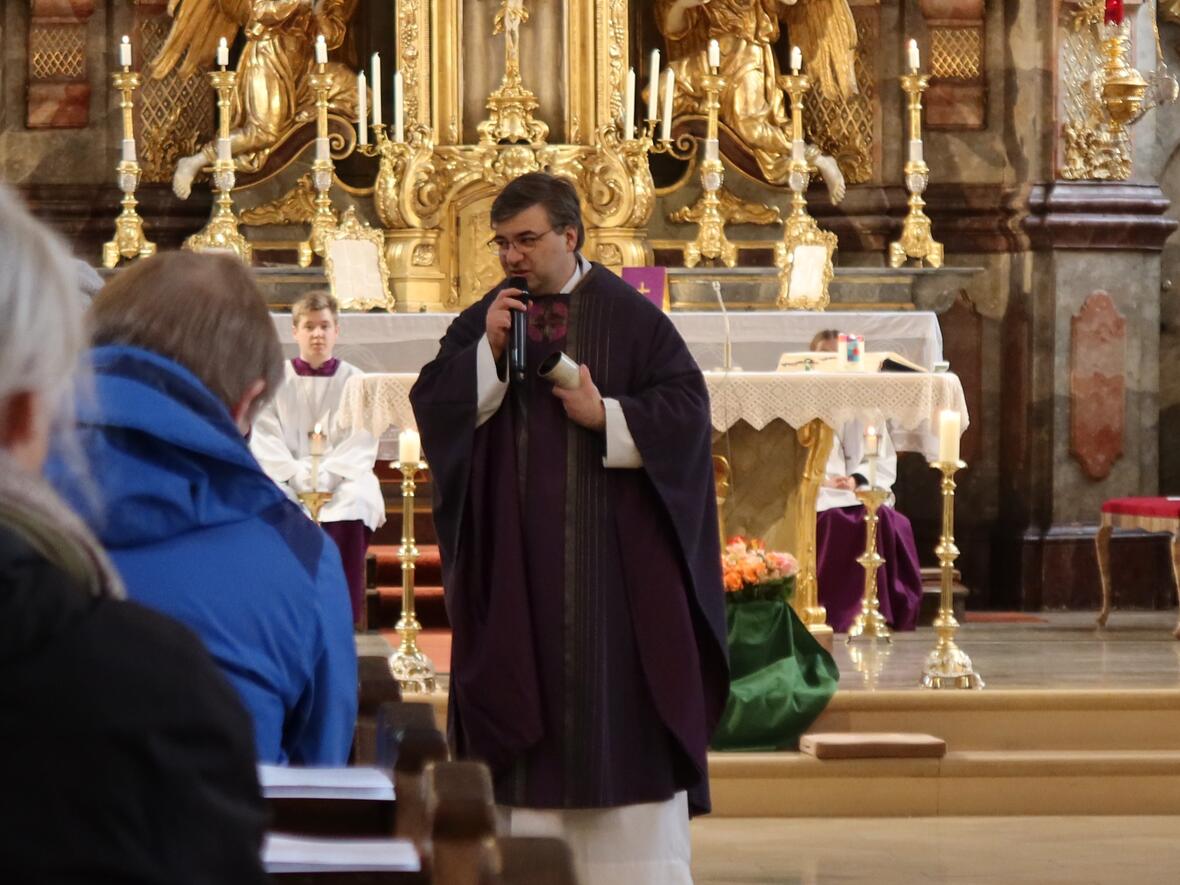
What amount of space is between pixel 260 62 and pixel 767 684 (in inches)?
203

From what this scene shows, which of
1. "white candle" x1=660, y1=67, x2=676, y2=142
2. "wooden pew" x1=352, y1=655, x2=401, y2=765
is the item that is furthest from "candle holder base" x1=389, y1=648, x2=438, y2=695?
"wooden pew" x1=352, y1=655, x2=401, y2=765

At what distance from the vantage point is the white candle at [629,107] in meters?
9.98

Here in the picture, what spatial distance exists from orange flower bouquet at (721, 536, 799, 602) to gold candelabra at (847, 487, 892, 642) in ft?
3.88

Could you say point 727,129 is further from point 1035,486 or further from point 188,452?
point 188,452

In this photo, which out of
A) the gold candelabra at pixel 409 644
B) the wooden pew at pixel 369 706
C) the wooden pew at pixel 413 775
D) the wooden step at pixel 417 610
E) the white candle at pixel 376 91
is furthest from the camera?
the white candle at pixel 376 91

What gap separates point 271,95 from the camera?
423 inches

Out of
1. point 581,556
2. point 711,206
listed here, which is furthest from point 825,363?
point 581,556

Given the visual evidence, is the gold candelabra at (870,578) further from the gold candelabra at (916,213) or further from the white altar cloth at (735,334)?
the gold candelabra at (916,213)

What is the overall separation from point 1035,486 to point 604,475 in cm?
662

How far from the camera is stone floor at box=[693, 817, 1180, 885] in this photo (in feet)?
19.3

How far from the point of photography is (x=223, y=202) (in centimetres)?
1020

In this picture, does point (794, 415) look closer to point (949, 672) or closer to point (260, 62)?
point (949, 672)

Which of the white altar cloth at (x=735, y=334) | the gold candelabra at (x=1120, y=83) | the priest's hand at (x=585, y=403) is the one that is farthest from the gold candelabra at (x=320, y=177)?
the priest's hand at (x=585, y=403)

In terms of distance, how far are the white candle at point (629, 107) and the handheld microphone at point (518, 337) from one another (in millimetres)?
5508
